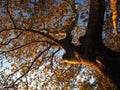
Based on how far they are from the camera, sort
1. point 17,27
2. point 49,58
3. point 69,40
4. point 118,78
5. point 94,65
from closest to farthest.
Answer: point 118,78 < point 94,65 < point 69,40 < point 17,27 < point 49,58

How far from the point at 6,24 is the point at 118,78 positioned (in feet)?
25.8

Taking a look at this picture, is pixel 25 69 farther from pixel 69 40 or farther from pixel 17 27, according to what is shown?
pixel 69 40

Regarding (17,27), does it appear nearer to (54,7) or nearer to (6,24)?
(6,24)

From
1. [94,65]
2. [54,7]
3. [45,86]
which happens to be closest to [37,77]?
[45,86]

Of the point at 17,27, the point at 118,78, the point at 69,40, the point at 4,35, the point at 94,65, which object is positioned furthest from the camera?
the point at 4,35

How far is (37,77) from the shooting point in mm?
20672

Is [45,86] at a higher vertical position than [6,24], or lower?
lower

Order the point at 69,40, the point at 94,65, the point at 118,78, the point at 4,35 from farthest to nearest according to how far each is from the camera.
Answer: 1. the point at 4,35
2. the point at 69,40
3. the point at 94,65
4. the point at 118,78

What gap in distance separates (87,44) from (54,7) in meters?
4.75

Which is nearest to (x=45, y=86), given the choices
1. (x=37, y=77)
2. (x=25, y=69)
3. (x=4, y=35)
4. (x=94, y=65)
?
(x=37, y=77)

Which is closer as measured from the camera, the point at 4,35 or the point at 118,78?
the point at 118,78

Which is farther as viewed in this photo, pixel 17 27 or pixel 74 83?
pixel 74 83

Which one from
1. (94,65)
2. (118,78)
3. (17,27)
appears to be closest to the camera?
(118,78)

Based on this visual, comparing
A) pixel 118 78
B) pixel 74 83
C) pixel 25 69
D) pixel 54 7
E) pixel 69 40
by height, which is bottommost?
pixel 74 83
